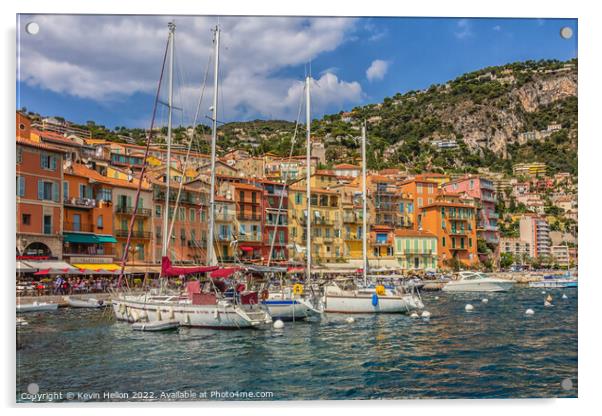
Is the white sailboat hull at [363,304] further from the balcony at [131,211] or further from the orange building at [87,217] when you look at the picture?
the balcony at [131,211]

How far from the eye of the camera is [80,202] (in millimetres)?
25844

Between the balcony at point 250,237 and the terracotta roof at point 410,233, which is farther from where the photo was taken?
the terracotta roof at point 410,233

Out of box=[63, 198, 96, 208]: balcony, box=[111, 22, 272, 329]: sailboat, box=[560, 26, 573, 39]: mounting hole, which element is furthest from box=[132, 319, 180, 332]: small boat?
box=[560, 26, 573, 39]: mounting hole

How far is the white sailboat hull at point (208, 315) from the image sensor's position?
51.4ft

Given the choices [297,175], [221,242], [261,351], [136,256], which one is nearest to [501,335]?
[261,351]

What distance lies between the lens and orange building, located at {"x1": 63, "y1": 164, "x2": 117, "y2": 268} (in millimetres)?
23859

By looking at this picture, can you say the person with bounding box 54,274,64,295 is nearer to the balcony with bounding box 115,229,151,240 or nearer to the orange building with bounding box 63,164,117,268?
the orange building with bounding box 63,164,117,268

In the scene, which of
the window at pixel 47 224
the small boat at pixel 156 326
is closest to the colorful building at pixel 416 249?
the window at pixel 47 224

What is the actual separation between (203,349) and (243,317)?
2779 mm

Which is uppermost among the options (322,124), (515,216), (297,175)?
(322,124)

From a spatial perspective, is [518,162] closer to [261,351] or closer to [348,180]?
[348,180]

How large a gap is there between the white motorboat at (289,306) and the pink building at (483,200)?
28299 mm

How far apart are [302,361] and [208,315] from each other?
4.70 metres
